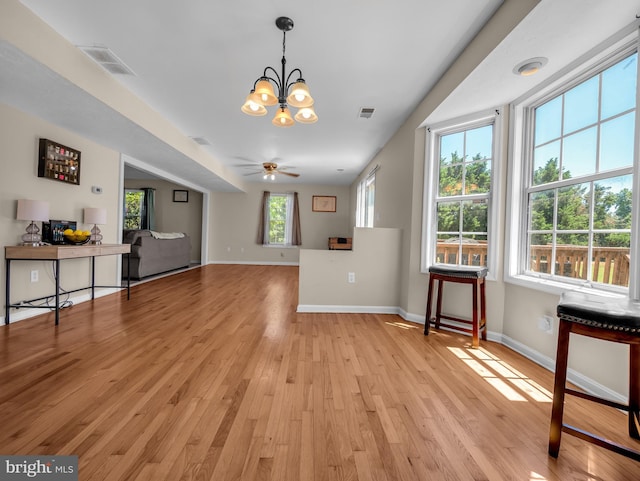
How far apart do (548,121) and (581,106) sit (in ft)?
0.99

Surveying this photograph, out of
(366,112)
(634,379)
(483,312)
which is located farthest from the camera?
(366,112)

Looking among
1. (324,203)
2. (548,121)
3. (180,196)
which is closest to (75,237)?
(548,121)

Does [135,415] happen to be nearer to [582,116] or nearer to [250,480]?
[250,480]

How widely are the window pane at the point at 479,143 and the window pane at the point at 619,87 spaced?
0.96 metres

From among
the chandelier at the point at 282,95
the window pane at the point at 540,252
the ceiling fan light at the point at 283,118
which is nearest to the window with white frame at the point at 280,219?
the ceiling fan light at the point at 283,118

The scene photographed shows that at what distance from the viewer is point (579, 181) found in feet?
6.76

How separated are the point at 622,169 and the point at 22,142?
508cm

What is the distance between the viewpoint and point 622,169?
1777mm

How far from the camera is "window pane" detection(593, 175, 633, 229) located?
177 centimetres

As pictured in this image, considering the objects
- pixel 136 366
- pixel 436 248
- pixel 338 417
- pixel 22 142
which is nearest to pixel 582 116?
pixel 436 248

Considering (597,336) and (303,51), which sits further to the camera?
(303,51)

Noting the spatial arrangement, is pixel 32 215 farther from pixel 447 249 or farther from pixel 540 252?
pixel 540 252

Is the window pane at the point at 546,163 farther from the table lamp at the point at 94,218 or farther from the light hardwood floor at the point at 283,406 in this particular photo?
the table lamp at the point at 94,218

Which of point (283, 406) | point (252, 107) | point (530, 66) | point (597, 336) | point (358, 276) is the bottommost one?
point (283, 406)
